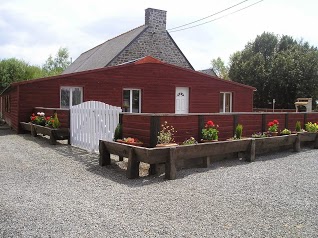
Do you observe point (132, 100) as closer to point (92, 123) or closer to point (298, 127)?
point (92, 123)

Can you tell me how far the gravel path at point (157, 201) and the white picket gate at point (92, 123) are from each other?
1071 mm

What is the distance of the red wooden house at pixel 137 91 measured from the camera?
14.3 meters

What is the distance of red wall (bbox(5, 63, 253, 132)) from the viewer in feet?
46.6

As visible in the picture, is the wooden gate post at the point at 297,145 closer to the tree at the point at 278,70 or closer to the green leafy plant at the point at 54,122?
the green leafy plant at the point at 54,122

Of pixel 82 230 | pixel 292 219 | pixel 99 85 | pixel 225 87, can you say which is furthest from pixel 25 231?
pixel 225 87

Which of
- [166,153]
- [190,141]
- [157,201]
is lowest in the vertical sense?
[157,201]

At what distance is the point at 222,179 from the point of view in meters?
6.12

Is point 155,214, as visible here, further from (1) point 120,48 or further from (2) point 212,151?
(1) point 120,48

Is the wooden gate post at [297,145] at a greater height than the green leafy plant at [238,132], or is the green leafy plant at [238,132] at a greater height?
the green leafy plant at [238,132]

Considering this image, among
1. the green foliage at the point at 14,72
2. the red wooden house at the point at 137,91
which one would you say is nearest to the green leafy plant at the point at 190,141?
the red wooden house at the point at 137,91

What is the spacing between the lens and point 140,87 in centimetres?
1656

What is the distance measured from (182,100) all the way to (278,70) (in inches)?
720

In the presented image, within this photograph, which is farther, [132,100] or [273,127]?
[132,100]

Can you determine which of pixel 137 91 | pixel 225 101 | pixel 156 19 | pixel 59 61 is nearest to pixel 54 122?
pixel 137 91
